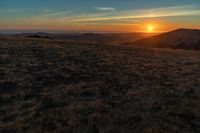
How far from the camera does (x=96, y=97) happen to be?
1035 cm

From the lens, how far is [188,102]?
10.1 m

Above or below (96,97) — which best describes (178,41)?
below

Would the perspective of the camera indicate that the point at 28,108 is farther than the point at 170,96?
No

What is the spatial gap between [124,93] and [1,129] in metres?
5.40

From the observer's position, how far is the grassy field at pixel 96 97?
780cm

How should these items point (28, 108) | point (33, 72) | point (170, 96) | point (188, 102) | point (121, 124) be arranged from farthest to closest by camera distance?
1. point (33, 72)
2. point (170, 96)
3. point (188, 102)
4. point (28, 108)
5. point (121, 124)

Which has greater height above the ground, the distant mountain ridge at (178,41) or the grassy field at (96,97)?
the grassy field at (96,97)

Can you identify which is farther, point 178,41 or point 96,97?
point 178,41

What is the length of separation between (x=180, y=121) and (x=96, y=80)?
5616 mm

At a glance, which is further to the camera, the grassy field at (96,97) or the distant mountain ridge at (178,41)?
the distant mountain ridge at (178,41)

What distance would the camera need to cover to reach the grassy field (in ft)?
25.6

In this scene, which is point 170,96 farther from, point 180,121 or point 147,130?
point 147,130

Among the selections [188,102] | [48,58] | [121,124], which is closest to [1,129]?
[121,124]

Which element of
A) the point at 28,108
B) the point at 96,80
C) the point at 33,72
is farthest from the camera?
the point at 33,72
